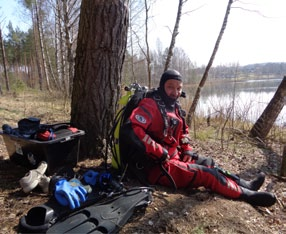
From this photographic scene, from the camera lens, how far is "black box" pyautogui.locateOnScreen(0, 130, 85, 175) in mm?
2316

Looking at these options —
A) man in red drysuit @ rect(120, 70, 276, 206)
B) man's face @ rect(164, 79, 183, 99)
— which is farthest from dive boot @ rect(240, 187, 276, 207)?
man's face @ rect(164, 79, 183, 99)

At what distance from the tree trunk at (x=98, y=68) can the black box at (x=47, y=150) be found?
1.23 ft

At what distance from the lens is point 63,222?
1.69 m

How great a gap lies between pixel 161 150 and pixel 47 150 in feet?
3.59

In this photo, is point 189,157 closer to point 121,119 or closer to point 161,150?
point 161,150

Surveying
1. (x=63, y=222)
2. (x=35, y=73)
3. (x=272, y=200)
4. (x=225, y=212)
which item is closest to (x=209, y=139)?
(x=272, y=200)

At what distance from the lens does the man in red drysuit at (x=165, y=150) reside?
241cm

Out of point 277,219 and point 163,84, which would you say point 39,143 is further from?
point 277,219

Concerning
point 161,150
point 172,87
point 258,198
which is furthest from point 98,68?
point 258,198

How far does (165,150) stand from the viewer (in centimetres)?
244

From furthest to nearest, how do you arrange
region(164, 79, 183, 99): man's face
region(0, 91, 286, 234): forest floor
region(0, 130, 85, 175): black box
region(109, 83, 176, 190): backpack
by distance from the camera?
region(164, 79, 183, 99): man's face
region(109, 83, 176, 190): backpack
region(0, 130, 85, 175): black box
region(0, 91, 286, 234): forest floor

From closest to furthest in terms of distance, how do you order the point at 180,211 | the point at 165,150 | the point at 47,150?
the point at 180,211, the point at 47,150, the point at 165,150

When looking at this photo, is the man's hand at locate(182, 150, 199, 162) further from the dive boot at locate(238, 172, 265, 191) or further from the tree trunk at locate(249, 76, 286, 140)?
the tree trunk at locate(249, 76, 286, 140)

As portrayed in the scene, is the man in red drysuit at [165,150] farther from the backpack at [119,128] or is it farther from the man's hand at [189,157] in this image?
the man's hand at [189,157]
